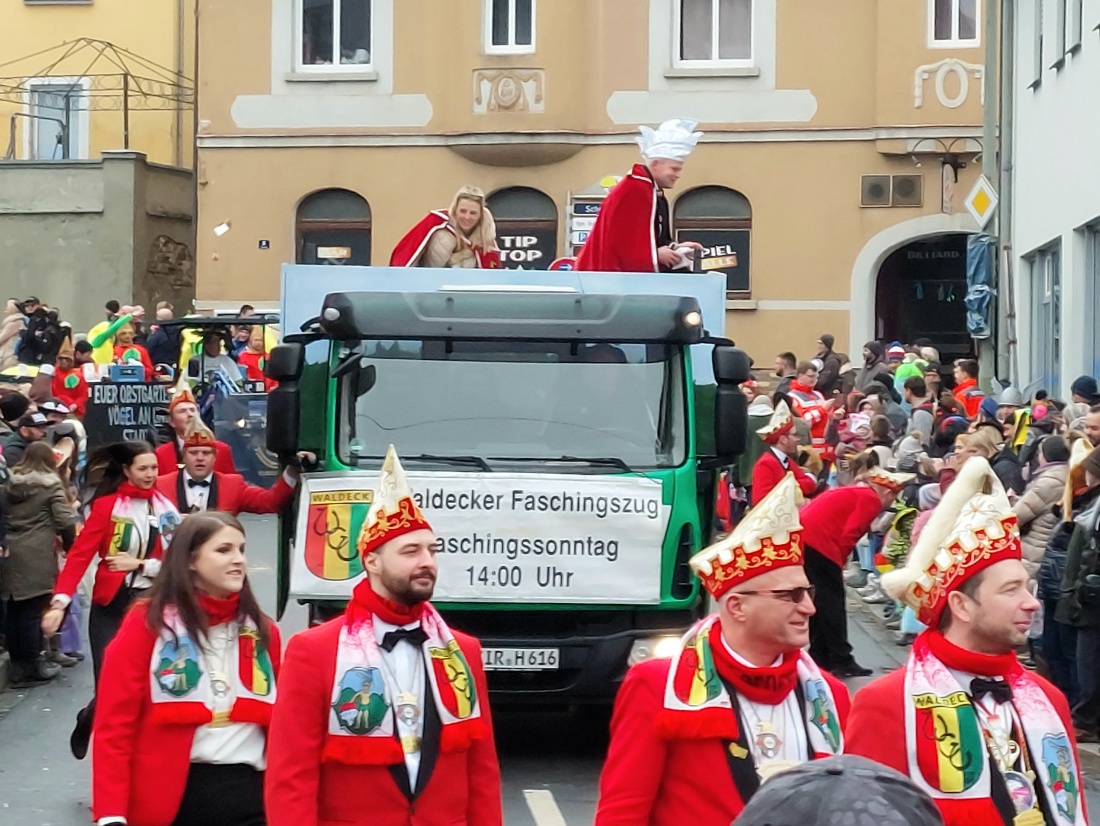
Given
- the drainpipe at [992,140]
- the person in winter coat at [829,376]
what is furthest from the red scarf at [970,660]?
the person in winter coat at [829,376]

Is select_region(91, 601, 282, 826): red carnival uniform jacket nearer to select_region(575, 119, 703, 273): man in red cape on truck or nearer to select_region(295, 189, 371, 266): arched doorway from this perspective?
select_region(575, 119, 703, 273): man in red cape on truck

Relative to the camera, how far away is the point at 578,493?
402 inches

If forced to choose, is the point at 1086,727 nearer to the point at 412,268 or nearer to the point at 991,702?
the point at 412,268

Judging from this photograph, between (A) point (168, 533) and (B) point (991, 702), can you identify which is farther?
(A) point (168, 533)

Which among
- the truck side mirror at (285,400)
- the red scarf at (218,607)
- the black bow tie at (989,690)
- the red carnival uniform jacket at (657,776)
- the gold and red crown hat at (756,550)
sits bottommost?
the red carnival uniform jacket at (657,776)

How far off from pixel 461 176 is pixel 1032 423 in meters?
20.9

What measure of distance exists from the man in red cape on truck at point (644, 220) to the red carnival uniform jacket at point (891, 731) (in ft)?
25.1

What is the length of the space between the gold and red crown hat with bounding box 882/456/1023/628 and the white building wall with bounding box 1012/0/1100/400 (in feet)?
57.1

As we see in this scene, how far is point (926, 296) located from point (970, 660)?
3176 cm

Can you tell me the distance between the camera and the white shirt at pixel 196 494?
35.9 feet

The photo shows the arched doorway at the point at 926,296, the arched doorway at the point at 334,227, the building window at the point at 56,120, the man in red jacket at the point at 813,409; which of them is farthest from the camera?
the building window at the point at 56,120

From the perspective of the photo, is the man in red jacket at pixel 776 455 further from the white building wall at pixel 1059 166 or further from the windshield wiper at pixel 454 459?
the white building wall at pixel 1059 166

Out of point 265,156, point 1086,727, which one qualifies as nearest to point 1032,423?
point 1086,727

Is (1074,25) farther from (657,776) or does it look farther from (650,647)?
(657,776)
